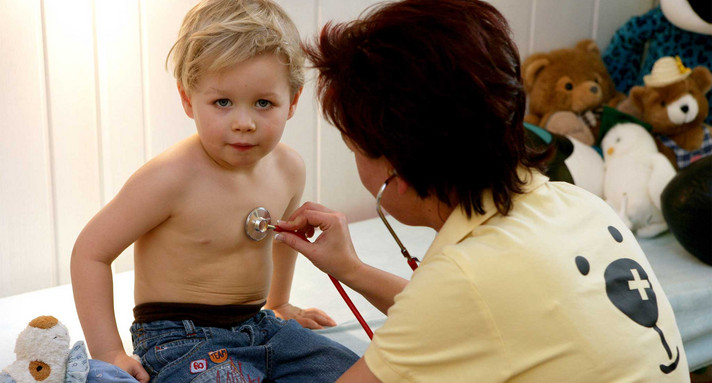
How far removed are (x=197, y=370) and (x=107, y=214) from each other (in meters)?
0.24

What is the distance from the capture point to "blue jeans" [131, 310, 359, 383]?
0.97m

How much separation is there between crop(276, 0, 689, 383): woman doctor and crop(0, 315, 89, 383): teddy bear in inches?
12.9

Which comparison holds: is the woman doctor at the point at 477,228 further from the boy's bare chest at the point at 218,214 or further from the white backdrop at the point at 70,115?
the white backdrop at the point at 70,115

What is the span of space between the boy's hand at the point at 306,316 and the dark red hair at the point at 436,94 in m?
0.51

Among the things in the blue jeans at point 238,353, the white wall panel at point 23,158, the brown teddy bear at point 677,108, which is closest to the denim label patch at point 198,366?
the blue jeans at point 238,353

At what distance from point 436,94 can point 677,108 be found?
1.56m

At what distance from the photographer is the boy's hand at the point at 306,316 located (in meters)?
1.24

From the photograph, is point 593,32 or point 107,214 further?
point 593,32

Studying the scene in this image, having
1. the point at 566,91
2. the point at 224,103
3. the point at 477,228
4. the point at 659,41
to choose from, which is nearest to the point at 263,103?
the point at 224,103

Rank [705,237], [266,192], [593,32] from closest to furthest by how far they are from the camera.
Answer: [266,192] < [705,237] < [593,32]

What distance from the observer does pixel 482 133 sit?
0.76 metres

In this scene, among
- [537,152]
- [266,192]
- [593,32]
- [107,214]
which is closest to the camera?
[537,152]

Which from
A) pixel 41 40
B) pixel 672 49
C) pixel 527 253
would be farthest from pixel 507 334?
pixel 672 49

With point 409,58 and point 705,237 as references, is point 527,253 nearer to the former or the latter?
point 409,58
